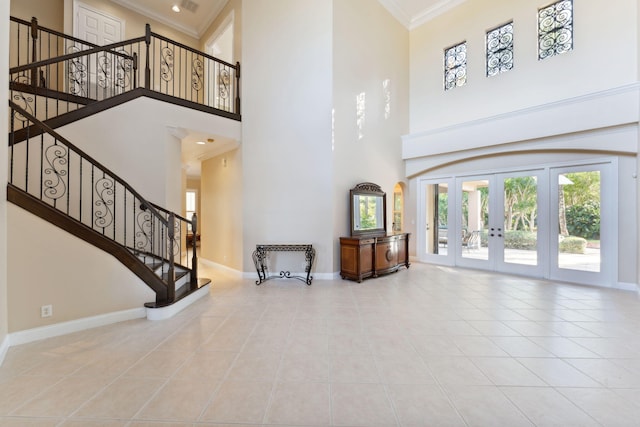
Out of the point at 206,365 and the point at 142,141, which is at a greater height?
the point at 142,141

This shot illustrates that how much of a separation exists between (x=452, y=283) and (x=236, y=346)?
4095 mm

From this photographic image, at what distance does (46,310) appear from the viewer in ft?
9.14

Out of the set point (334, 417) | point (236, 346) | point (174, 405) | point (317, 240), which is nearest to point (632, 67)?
point (317, 240)

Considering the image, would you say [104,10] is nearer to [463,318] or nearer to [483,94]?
[483,94]

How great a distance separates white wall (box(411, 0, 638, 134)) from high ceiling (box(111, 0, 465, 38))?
0.25 meters

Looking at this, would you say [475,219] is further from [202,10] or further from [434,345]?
[202,10]

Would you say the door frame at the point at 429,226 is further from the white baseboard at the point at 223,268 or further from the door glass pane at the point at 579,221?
the white baseboard at the point at 223,268

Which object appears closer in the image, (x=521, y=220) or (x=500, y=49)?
(x=521, y=220)

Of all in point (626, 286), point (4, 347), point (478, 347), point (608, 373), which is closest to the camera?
point (608, 373)

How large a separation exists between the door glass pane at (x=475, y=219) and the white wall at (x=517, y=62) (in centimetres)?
167

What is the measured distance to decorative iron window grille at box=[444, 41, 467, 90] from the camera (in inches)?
259

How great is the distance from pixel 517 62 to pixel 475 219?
3.46 m

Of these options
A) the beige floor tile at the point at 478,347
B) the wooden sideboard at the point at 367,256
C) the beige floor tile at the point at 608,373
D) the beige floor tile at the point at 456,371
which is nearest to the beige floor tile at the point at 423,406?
the beige floor tile at the point at 456,371

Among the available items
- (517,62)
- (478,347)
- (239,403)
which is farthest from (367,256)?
(517,62)
